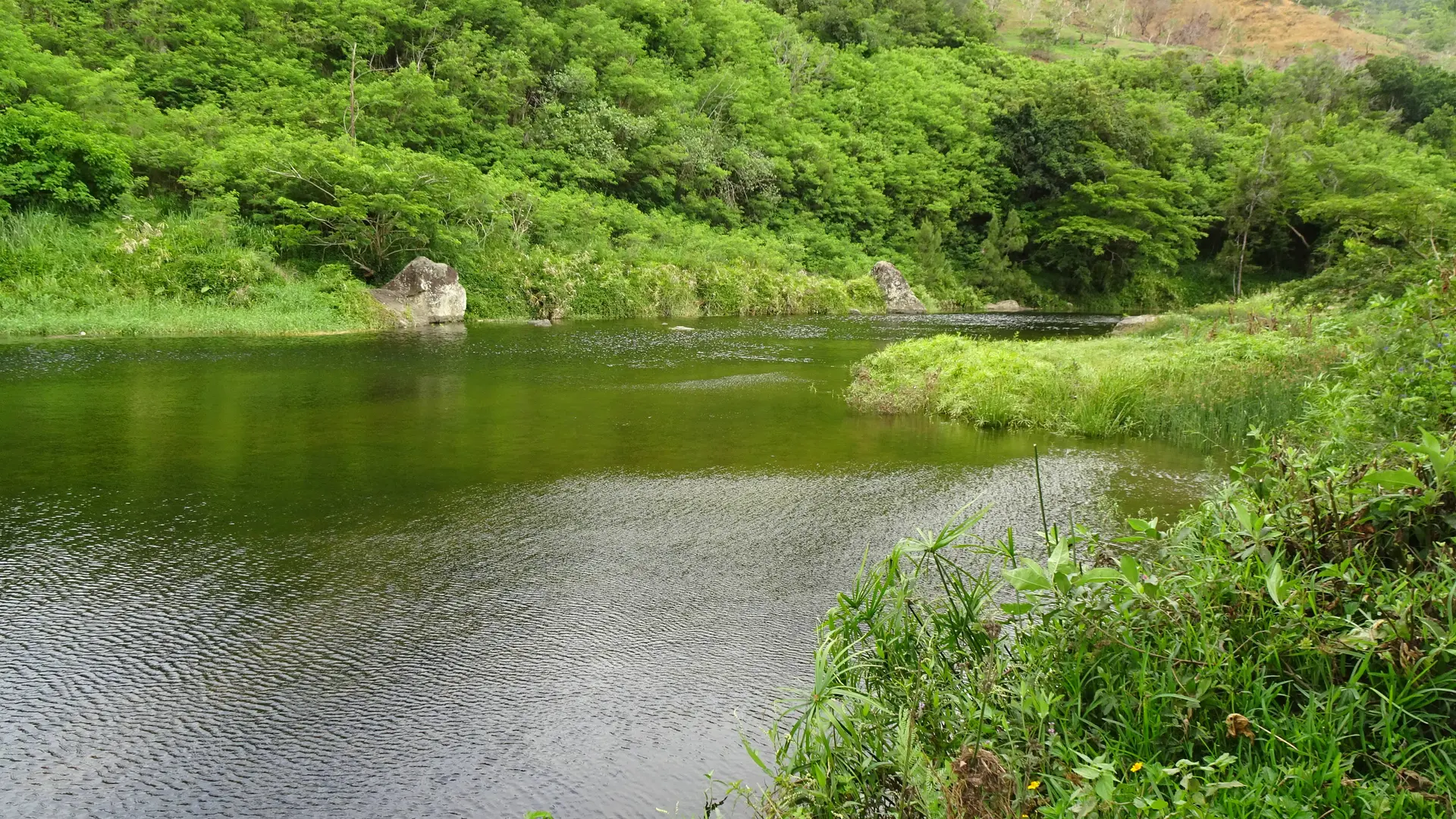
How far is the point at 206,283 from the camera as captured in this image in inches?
782

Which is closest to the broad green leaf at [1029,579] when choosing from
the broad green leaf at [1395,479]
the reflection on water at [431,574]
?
the broad green leaf at [1395,479]

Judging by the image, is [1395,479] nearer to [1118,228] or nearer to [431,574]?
[431,574]

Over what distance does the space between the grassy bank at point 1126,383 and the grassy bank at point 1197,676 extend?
6.47m

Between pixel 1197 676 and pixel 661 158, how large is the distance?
3436 centimetres

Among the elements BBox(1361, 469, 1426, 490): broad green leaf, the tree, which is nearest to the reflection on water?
BBox(1361, 469, 1426, 490): broad green leaf

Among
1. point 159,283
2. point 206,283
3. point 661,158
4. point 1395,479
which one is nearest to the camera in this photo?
point 1395,479

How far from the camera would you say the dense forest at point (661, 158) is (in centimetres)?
2095

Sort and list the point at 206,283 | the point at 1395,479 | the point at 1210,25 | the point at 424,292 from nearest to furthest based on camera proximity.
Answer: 1. the point at 1395,479
2. the point at 206,283
3. the point at 424,292
4. the point at 1210,25

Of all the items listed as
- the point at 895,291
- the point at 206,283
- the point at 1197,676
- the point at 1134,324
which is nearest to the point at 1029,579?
the point at 1197,676

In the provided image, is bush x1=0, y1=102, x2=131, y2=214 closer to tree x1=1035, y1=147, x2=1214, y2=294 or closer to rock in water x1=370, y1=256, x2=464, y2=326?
rock in water x1=370, y1=256, x2=464, y2=326

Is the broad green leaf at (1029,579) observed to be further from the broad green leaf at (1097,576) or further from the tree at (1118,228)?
the tree at (1118,228)

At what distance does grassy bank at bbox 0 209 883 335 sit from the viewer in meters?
17.7

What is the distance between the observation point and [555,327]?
22.9 metres

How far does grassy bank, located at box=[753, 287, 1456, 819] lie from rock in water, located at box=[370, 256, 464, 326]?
21870 mm
